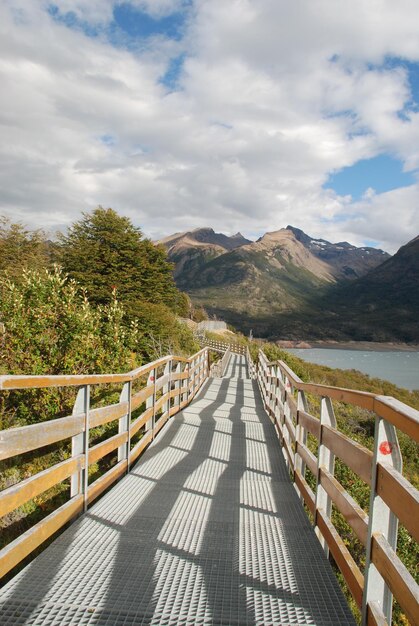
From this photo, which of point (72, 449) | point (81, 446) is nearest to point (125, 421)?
point (81, 446)

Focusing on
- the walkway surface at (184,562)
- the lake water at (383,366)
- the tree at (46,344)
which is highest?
the tree at (46,344)

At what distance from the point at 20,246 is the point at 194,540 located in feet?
137

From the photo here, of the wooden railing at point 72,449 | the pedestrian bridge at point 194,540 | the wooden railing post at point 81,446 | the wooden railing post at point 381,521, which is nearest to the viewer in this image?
the wooden railing post at point 381,521

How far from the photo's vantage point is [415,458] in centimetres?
1388

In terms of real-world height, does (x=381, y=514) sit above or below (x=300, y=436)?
above

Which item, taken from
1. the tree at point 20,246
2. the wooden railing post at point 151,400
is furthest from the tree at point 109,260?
the wooden railing post at point 151,400

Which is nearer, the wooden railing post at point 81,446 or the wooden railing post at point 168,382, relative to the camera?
the wooden railing post at point 81,446

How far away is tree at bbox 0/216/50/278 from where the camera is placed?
37.8 metres

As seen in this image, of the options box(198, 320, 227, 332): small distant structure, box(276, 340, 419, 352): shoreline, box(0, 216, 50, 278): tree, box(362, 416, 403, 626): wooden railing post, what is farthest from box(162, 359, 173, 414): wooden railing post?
box(276, 340, 419, 352): shoreline

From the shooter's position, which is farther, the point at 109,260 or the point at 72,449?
the point at 109,260

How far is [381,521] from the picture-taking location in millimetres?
2234

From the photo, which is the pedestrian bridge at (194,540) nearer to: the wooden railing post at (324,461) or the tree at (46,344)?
the wooden railing post at (324,461)

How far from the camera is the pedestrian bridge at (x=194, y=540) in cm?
232

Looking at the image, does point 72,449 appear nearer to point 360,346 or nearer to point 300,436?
point 300,436
